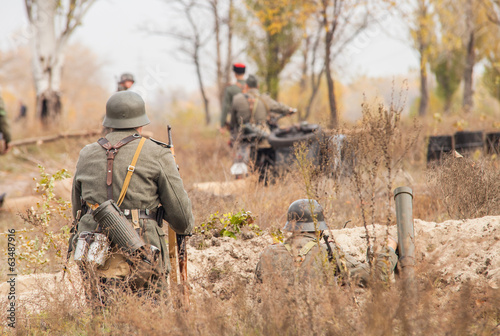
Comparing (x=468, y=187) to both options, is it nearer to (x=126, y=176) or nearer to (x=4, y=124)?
(x=126, y=176)

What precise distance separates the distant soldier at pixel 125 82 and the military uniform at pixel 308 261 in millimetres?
4905

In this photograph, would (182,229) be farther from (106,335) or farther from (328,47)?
(328,47)

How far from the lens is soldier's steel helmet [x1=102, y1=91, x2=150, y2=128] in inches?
146

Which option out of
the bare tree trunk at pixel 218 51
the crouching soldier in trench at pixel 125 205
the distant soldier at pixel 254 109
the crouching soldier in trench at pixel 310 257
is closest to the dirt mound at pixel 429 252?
the crouching soldier in trench at pixel 310 257

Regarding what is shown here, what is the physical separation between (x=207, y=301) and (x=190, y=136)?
13920mm

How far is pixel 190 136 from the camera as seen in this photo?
16.8 metres

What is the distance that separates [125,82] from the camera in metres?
7.97

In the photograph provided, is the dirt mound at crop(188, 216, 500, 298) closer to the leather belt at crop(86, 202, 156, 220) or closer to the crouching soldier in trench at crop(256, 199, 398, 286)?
the crouching soldier in trench at crop(256, 199, 398, 286)

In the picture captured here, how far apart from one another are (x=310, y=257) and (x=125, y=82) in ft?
17.4

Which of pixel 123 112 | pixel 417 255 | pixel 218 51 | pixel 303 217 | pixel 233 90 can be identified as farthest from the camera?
pixel 218 51

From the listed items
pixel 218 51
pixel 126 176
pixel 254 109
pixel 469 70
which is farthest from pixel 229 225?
pixel 218 51

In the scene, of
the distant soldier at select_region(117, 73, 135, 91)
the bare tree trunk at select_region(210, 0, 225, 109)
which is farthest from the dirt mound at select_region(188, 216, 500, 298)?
the bare tree trunk at select_region(210, 0, 225, 109)

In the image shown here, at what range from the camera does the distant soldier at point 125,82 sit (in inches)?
314

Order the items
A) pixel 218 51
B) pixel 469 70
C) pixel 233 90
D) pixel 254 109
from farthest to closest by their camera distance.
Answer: pixel 218 51, pixel 469 70, pixel 233 90, pixel 254 109
